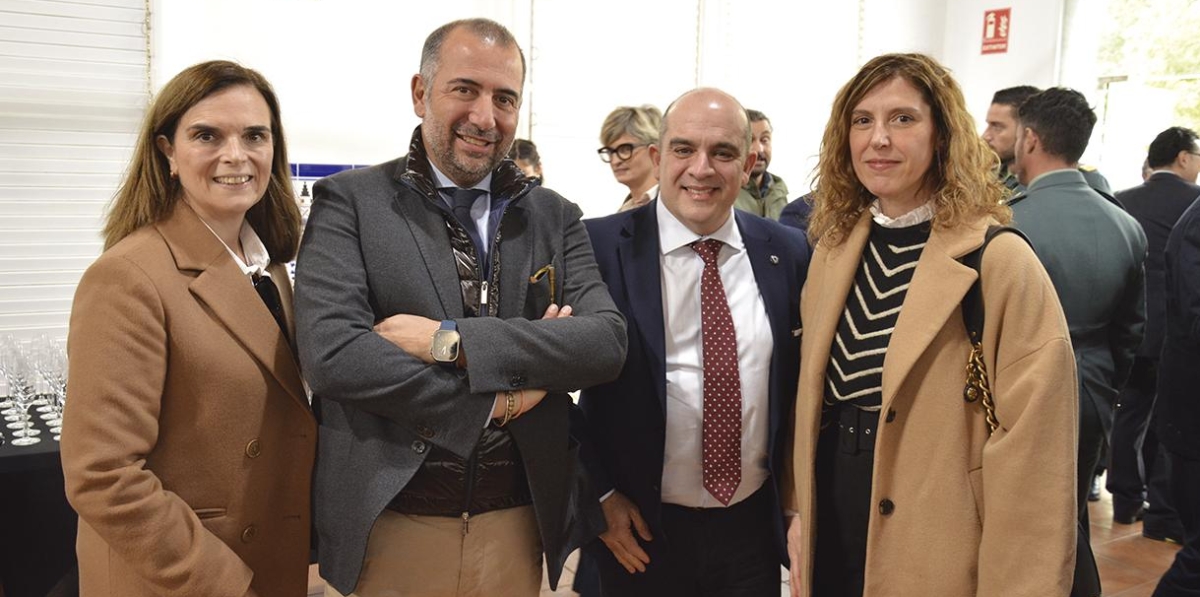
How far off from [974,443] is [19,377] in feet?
10.1

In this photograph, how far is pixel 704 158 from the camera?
7.30 feet

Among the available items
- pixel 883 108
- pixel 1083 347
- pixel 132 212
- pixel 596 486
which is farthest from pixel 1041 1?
pixel 132 212

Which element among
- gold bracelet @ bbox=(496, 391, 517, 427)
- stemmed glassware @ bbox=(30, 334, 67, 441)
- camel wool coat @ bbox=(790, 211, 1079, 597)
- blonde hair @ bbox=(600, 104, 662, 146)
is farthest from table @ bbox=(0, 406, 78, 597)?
blonde hair @ bbox=(600, 104, 662, 146)

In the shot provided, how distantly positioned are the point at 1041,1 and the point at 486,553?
7490 millimetres

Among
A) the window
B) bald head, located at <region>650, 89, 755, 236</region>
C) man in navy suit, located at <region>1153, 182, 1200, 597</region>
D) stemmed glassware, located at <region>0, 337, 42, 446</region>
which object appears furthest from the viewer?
the window

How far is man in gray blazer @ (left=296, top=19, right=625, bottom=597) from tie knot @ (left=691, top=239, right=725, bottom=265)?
360 mm

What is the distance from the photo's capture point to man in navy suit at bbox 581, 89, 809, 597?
85.0 inches

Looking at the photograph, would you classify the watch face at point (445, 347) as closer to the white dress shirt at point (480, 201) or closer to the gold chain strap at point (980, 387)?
the white dress shirt at point (480, 201)

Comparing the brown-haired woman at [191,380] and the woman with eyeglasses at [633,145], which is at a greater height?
the woman with eyeglasses at [633,145]

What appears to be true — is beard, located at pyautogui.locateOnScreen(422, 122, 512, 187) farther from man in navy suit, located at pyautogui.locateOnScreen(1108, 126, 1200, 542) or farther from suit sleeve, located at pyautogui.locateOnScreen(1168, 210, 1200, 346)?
man in navy suit, located at pyautogui.locateOnScreen(1108, 126, 1200, 542)

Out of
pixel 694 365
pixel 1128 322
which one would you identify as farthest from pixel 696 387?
pixel 1128 322

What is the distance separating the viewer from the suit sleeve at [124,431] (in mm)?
1584

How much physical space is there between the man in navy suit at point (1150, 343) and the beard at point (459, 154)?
4.49 meters

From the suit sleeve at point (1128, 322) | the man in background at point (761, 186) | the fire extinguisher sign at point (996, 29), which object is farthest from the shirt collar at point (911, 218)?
the fire extinguisher sign at point (996, 29)
